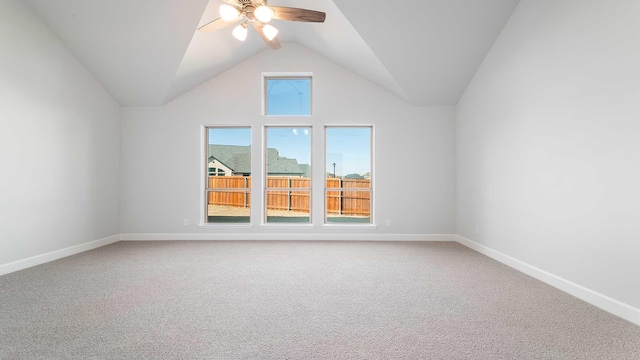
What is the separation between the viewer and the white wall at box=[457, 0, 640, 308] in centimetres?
236

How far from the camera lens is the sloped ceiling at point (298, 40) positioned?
3771 millimetres

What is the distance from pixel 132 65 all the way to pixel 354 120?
3.78 meters

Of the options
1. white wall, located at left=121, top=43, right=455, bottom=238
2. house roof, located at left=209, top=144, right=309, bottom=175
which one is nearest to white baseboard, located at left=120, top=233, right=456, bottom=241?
A: white wall, located at left=121, top=43, right=455, bottom=238

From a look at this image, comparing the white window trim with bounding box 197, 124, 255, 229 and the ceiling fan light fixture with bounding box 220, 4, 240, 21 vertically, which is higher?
the ceiling fan light fixture with bounding box 220, 4, 240, 21

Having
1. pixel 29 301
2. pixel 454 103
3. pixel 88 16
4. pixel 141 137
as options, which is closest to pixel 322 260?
pixel 29 301

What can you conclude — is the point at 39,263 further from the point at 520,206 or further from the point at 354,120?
the point at 520,206

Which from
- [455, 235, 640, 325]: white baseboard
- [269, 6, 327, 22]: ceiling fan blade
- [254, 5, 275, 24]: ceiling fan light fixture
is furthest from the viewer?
[269, 6, 327, 22]: ceiling fan blade

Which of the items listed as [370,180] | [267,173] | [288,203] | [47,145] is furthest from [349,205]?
[47,145]

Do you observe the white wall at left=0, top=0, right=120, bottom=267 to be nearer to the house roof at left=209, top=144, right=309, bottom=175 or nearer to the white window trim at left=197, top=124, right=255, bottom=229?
A: the white window trim at left=197, top=124, right=255, bottom=229

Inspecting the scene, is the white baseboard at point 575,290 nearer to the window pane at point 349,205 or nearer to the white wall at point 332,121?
the white wall at point 332,121

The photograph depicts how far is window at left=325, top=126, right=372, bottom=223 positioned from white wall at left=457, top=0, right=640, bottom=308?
2025 mm

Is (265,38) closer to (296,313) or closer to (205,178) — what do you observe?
(296,313)

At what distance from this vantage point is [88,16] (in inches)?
152

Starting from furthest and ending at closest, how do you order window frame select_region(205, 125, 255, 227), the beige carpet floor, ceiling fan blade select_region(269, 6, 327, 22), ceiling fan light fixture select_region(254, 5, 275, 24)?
window frame select_region(205, 125, 255, 227)
ceiling fan blade select_region(269, 6, 327, 22)
ceiling fan light fixture select_region(254, 5, 275, 24)
the beige carpet floor
